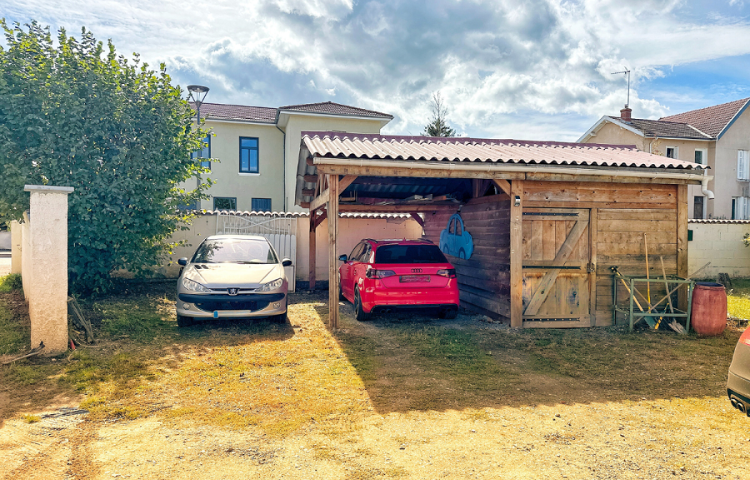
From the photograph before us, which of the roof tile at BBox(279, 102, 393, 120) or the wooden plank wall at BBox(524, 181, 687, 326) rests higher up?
the roof tile at BBox(279, 102, 393, 120)

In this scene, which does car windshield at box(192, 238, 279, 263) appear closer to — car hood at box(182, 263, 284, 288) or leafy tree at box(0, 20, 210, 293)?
car hood at box(182, 263, 284, 288)

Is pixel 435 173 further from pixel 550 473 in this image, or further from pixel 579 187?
pixel 550 473

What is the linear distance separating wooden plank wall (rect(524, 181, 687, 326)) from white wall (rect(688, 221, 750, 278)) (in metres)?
7.55

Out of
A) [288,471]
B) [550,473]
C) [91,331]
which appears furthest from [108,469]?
[91,331]

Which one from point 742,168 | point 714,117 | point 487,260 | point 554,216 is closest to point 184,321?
point 487,260

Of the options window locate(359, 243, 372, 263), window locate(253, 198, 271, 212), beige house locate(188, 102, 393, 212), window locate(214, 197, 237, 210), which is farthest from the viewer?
window locate(253, 198, 271, 212)

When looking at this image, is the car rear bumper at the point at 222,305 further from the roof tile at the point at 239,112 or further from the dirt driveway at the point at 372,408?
the roof tile at the point at 239,112

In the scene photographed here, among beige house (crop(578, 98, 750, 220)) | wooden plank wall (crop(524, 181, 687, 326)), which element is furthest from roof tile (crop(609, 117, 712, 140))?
wooden plank wall (crop(524, 181, 687, 326))

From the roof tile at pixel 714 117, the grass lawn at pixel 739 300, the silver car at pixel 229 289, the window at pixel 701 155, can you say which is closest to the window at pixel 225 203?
the silver car at pixel 229 289

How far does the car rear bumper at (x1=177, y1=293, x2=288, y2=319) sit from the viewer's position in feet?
24.8

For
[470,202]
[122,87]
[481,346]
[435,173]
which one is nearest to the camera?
[481,346]

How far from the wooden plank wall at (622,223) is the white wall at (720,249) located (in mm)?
7554

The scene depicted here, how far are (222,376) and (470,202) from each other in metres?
6.62

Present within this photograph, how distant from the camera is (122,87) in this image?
32.2ft
